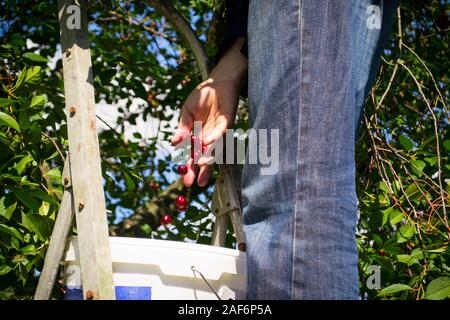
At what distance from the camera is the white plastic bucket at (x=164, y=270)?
1.16 metres

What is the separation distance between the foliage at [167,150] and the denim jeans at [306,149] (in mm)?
583

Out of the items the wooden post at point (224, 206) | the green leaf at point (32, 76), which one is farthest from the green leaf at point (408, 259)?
the green leaf at point (32, 76)

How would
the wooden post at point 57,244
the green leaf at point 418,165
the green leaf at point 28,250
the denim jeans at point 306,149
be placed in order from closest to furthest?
the denim jeans at point 306,149
the wooden post at point 57,244
the green leaf at point 28,250
the green leaf at point 418,165

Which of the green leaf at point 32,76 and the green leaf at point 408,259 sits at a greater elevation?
the green leaf at point 32,76

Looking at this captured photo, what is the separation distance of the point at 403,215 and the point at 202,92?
2.30 feet

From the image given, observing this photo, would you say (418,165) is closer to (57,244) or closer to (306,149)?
(306,149)

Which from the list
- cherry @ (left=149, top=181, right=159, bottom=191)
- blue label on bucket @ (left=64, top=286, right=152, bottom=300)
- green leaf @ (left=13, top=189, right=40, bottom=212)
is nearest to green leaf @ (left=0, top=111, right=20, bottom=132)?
green leaf @ (left=13, top=189, right=40, bottom=212)

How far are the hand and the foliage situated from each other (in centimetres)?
38

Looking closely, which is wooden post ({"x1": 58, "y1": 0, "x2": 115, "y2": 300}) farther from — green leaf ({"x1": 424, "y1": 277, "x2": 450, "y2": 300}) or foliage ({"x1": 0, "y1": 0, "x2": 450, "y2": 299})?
green leaf ({"x1": 424, "y1": 277, "x2": 450, "y2": 300})

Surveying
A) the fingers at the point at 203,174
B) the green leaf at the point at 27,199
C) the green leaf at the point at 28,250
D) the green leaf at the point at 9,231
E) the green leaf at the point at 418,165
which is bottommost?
the green leaf at the point at 28,250

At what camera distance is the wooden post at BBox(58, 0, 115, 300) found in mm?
1125

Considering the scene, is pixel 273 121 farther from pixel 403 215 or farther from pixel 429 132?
pixel 429 132

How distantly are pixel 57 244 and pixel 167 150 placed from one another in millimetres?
1789

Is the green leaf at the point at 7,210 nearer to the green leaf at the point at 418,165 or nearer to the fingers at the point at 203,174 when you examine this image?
the fingers at the point at 203,174
